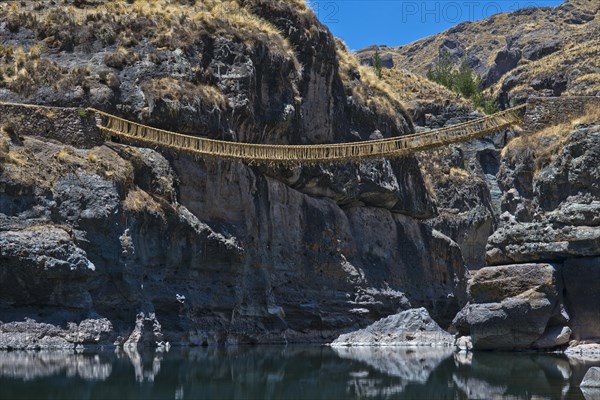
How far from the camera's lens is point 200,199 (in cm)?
4706

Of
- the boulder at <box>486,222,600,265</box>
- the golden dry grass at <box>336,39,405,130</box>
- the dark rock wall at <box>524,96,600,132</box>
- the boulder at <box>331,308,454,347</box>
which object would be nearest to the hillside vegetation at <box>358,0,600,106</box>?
the golden dry grass at <box>336,39,405,130</box>

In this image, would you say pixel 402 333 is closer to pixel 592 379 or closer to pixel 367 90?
pixel 367 90

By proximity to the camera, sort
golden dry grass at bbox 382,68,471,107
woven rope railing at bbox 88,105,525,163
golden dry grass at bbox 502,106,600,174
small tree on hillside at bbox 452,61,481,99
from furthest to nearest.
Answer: small tree on hillside at bbox 452,61,481,99
golden dry grass at bbox 382,68,471,107
woven rope railing at bbox 88,105,525,163
golden dry grass at bbox 502,106,600,174

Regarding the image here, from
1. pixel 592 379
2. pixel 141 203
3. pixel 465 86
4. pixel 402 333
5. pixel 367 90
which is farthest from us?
pixel 465 86

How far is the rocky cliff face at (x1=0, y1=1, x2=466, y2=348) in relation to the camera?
38.4 metres

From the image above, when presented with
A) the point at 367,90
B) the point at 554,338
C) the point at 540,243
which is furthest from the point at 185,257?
the point at 367,90

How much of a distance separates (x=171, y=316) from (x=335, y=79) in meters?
19.8

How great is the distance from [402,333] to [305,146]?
9.70 meters

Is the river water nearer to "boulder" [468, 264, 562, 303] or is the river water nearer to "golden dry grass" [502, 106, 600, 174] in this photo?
"boulder" [468, 264, 562, 303]

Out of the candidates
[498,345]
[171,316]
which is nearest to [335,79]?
[171,316]

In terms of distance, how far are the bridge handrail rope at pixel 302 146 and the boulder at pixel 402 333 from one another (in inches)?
309

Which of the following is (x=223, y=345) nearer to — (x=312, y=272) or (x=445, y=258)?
(x=312, y=272)

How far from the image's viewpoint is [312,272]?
51.7m

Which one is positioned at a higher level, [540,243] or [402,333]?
[540,243]
